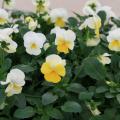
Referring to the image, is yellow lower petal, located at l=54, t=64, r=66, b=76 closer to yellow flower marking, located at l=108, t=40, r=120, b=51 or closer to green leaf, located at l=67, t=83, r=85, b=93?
green leaf, located at l=67, t=83, r=85, b=93

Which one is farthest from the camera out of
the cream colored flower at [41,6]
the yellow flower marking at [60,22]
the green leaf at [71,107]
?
the cream colored flower at [41,6]

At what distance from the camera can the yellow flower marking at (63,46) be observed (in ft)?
4.49

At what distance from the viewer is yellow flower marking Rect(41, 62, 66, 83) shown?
49.2 inches

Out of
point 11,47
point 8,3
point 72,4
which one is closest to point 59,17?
point 8,3

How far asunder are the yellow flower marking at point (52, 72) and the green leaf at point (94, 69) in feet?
0.23

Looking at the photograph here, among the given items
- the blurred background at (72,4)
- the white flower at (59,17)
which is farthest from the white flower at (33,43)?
the blurred background at (72,4)

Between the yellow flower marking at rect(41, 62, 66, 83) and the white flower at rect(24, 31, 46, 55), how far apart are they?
0.13 m

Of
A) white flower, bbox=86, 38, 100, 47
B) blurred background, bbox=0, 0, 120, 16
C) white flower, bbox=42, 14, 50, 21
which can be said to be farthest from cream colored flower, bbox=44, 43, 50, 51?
blurred background, bbox=0, 0, 120, 16

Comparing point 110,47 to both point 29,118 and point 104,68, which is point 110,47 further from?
point 29,118

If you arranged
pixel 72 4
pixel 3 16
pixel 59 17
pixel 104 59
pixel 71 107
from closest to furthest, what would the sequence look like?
pixel 71 107 < pixel 104 59 < pixel 3 16 < pixel 59 17 < pixel 72 4

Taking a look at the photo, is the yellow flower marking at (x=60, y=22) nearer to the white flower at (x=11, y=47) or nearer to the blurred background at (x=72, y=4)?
the white flower at (x=11, y=47)

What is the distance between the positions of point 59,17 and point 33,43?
38 centimetres

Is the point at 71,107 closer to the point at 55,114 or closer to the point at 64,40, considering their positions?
the point at 55,114

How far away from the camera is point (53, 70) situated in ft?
4.12
